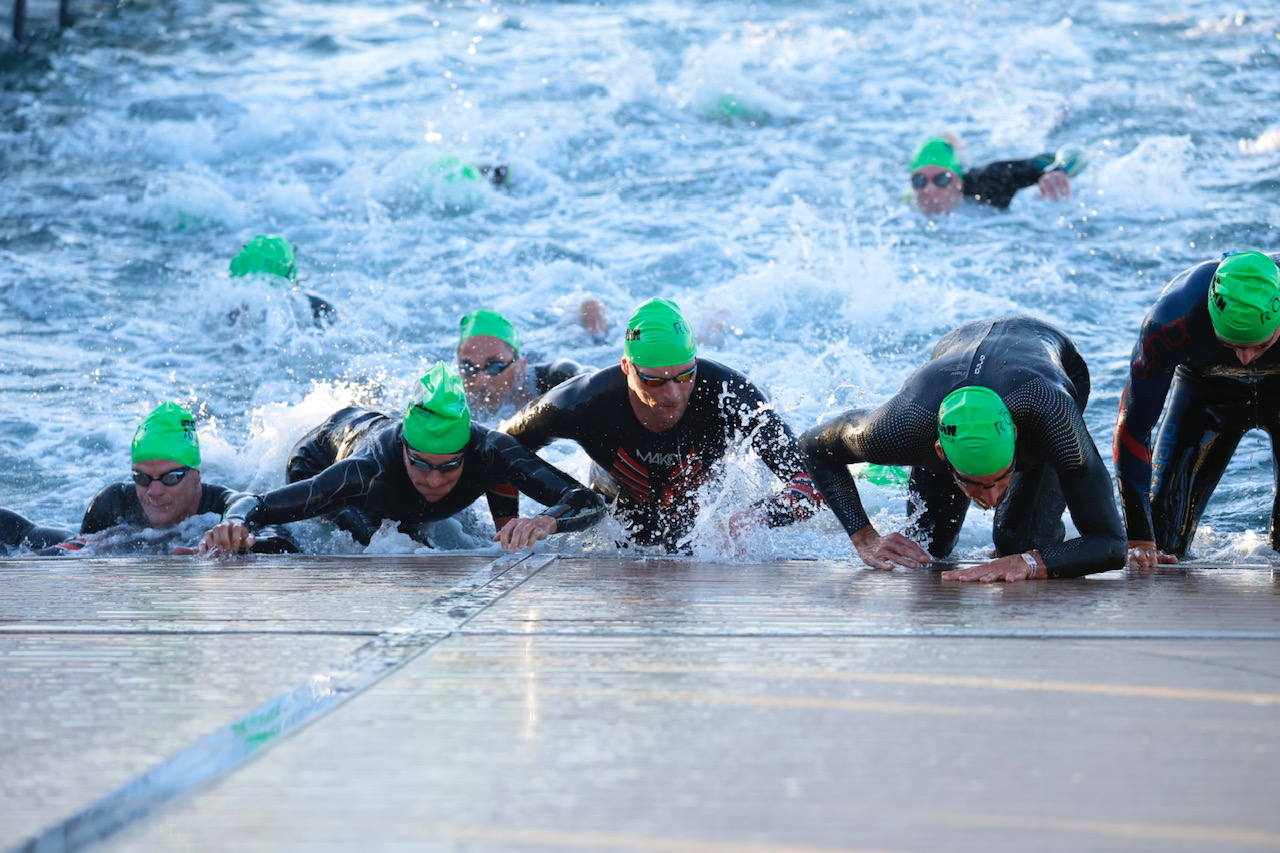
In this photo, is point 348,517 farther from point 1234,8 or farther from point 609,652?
point 1234,8

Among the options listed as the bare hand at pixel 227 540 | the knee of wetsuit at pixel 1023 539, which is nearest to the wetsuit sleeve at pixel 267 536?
the bare hand at pixel 227 540

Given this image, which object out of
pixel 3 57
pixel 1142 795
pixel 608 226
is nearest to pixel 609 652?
pixel 1142 795

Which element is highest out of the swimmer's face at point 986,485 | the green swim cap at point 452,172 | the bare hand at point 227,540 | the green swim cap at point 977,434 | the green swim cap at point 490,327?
the green swim cap at point 452,172

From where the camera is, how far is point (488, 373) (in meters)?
7.75

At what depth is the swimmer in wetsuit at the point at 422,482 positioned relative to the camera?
18.0ft

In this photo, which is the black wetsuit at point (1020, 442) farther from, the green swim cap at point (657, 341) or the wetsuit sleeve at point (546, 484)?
the wetsuit sleeve at point (546, 484)

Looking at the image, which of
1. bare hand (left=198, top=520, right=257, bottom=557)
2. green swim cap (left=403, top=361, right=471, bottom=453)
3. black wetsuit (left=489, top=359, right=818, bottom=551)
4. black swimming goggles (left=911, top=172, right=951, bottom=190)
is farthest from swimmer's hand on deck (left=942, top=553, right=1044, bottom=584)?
black swimming goggles (left=911, top=172, right=951, bottom=190)

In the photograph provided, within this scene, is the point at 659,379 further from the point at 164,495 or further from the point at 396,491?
the point at 164,495

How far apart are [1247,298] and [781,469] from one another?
185 centimetres

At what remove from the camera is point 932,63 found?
17.0 metres

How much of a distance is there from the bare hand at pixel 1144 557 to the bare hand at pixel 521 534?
80.7 inches

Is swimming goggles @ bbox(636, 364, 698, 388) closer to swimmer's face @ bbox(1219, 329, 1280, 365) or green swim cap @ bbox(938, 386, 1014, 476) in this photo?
green swim cap @ bbox(938, 386, 1014, 476)

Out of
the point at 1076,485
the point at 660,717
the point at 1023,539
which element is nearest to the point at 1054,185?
the point at 1023,539

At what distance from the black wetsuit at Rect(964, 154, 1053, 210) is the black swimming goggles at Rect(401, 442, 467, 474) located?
7968 mm
